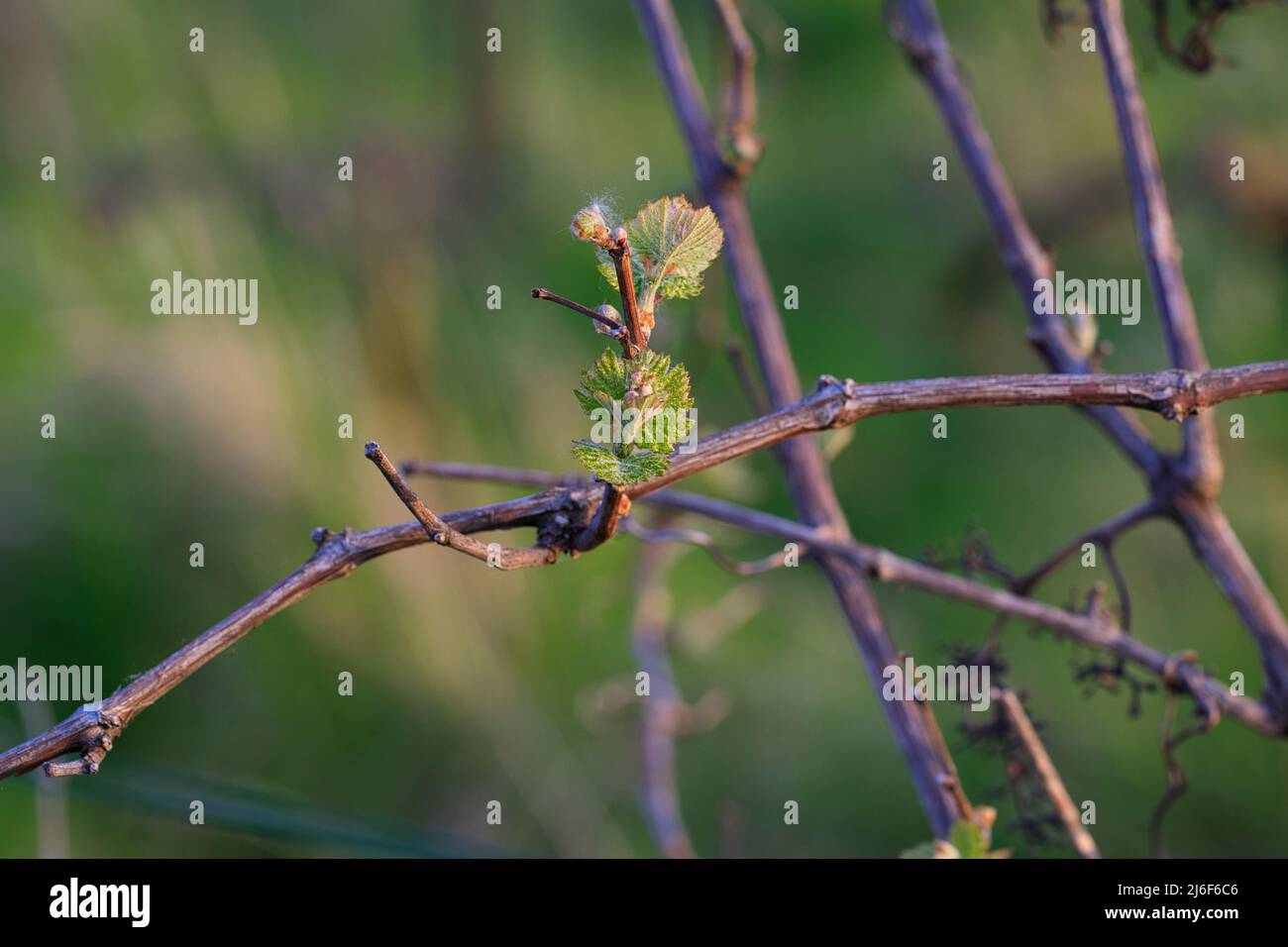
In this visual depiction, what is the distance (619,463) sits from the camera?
11.9 inches

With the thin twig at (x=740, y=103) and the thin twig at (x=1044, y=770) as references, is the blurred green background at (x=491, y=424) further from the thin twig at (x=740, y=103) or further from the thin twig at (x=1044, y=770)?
the thin twig at (x=1044, y=770)

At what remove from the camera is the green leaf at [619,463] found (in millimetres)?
301

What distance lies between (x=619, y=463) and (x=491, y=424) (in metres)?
0.94

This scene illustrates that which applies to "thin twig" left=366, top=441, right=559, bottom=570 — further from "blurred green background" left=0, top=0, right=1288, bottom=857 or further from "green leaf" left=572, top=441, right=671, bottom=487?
"blurred green background" left=0, top=0, right=1288, bottom=857

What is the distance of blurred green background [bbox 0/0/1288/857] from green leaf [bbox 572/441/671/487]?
0.51 metres

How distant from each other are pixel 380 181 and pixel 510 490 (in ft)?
1.71

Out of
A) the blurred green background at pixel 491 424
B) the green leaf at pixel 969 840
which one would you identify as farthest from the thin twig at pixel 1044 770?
the blurred green background at pixel 491 424

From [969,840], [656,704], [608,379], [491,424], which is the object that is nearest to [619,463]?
[608,379]

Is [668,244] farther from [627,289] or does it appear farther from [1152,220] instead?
[1152,220]

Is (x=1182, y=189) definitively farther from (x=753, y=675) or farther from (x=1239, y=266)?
(x=753, y=675)

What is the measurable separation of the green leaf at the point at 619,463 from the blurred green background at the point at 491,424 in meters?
0.51

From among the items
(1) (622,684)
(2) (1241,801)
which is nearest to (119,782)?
(1) (622,684)

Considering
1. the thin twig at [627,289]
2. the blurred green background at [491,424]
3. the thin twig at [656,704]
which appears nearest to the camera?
the thin twig at [627,289]

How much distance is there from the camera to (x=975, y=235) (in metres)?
1.55
